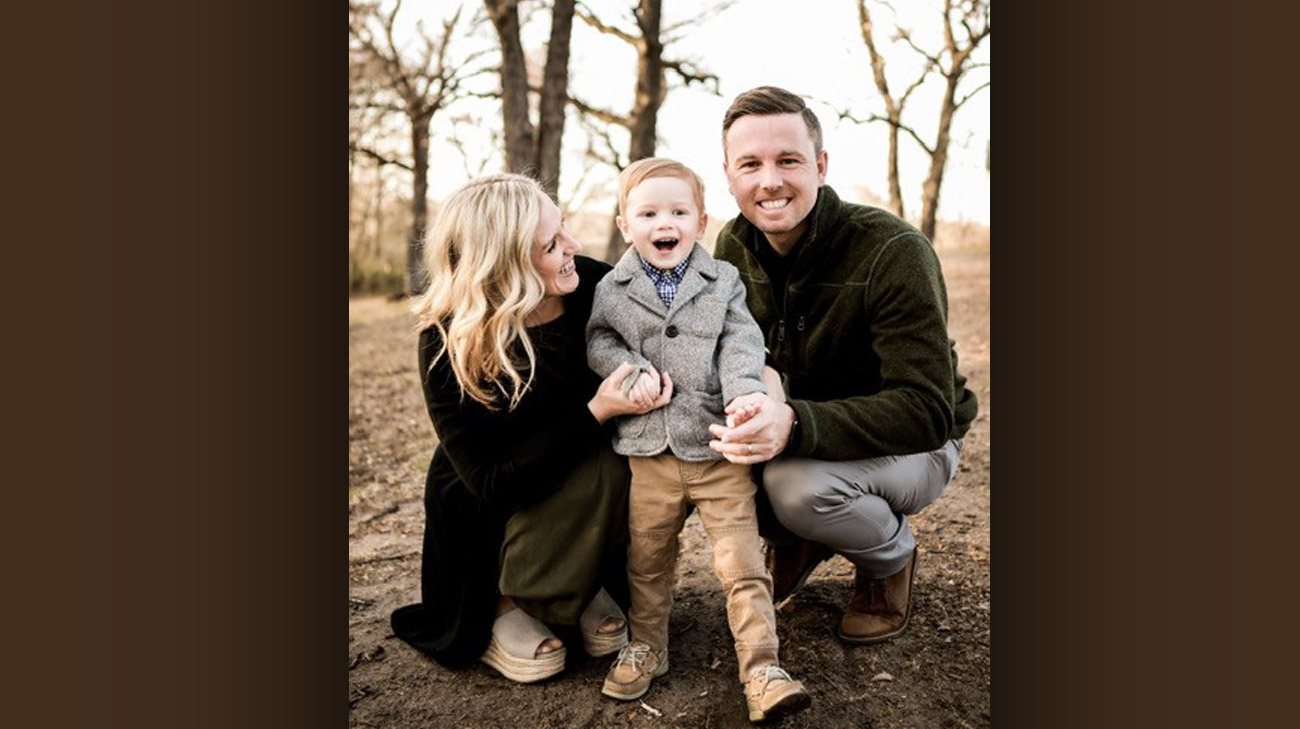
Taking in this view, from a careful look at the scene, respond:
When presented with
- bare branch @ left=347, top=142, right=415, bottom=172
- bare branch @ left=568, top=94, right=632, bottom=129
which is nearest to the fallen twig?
bare branch @ left=568, top=94, right=632, bottom=129

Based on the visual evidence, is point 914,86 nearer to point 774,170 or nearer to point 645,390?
point 774,170

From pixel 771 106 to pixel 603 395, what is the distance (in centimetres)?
94

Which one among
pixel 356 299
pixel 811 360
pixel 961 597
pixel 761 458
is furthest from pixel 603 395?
pixel 356 299

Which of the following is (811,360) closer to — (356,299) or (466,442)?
(466,442)

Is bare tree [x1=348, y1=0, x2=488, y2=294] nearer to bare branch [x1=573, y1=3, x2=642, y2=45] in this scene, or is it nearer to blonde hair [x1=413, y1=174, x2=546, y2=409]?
bare branch [x1=573, y1=3, x2=642, y2=45]

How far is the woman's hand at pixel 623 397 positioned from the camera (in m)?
2.43

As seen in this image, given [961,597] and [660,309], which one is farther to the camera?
[961,597]

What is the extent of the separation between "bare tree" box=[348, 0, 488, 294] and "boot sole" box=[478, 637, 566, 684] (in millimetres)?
4203

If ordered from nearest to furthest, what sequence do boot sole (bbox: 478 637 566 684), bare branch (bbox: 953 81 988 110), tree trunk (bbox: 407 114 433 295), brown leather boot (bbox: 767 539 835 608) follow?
boot sole (bbox: 478 637 566 684)
brown leather boot (bbox: 767 539 835 608)
bare branch (bbox: 953 81 988 110)
tree trunk (bbox: 407 114 433 295)

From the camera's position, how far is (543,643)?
266cm

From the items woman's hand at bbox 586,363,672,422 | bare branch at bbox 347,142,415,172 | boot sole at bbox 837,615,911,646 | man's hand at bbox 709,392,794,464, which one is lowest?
boot sole at bbox 837,615,911,646

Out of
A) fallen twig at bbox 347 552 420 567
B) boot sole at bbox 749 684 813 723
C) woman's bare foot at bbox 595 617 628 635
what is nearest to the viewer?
boot sole at bbox 749 684 813 723

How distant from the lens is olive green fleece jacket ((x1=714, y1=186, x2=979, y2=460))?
2543mm
